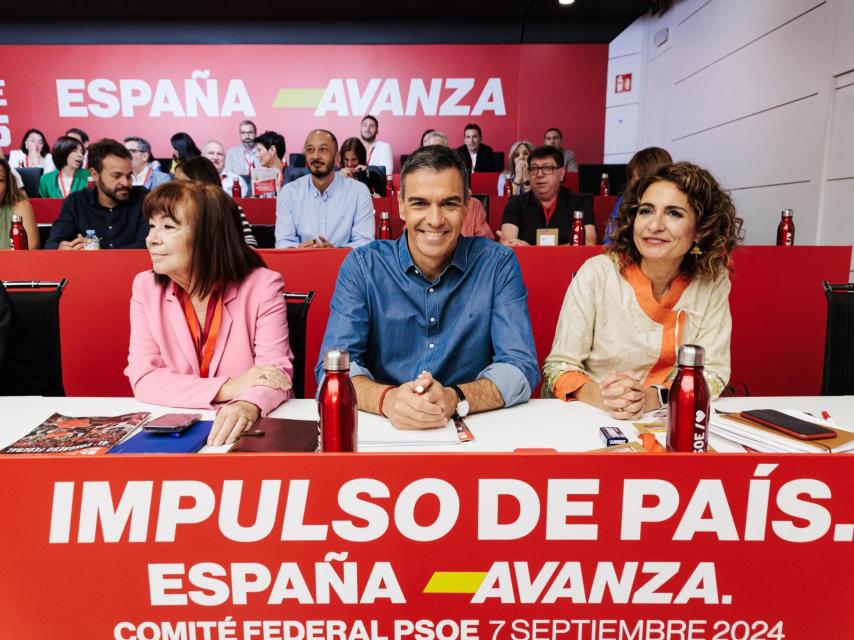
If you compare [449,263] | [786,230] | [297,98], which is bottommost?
[449,263]

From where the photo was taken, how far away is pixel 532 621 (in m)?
0.72

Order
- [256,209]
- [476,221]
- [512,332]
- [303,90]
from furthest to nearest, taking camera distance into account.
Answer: [303,90] < [256,209] < [476,221] < [512,332]

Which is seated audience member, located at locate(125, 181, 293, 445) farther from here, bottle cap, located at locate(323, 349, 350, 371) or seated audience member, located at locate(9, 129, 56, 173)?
seated audience member, located at locate(9, 129, 56, 173)

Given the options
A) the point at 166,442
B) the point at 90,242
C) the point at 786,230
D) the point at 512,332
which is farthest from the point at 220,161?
the point at 166,442

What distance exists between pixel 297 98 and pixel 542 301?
24.7ft

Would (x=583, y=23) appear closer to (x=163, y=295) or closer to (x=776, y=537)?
(x=163, y=295)

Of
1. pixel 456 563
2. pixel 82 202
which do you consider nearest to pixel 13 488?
pixel 456 563

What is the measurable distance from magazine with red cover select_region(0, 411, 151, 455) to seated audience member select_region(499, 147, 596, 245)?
10.00ft

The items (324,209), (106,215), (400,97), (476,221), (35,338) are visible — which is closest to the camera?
(35,338)

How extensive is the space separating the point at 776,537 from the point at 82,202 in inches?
148

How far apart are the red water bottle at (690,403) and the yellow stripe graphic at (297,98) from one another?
8987 mm

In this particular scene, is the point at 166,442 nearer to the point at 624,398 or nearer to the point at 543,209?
the point at 624,398

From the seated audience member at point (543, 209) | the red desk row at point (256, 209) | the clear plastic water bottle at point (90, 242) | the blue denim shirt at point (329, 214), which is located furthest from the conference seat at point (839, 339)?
the clear plastic water bottle at point (90, 242)

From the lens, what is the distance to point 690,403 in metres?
0.97
